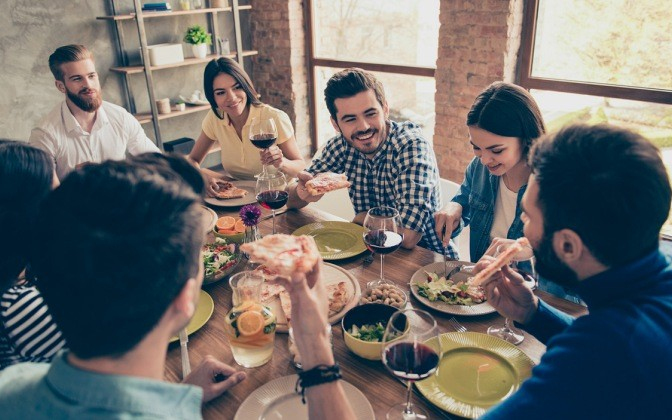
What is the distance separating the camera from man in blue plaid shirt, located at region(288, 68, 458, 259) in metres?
2.18

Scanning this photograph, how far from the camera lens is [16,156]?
1.34m

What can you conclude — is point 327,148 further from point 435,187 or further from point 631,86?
point 631,86

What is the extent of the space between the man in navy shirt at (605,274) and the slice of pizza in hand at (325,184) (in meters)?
1.16

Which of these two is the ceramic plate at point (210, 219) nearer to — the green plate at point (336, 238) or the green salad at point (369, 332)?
the green plate at point (336, 238)

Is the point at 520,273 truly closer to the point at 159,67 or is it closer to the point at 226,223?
the point at 226,223

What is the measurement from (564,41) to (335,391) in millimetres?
3386

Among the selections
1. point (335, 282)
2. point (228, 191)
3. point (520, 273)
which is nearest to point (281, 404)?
point (335, 282)

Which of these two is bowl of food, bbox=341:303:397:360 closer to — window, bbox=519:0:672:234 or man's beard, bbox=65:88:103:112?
window, bbox=519:0:672:234

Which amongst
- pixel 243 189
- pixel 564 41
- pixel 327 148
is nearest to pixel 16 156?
pixel 243 189

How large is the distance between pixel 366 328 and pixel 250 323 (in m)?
0.31

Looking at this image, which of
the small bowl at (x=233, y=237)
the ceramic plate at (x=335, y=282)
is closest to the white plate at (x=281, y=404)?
the ceramic plate at (x=335, y=282)

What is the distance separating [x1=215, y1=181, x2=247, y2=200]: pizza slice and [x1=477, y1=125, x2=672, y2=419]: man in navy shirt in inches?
64.8

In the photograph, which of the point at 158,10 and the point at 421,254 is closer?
the point at 421,254

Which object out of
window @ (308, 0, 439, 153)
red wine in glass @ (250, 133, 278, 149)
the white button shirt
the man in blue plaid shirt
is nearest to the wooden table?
the man in blue plaid shirt
